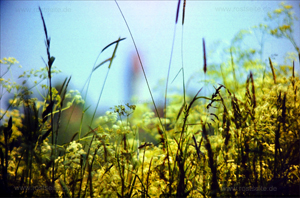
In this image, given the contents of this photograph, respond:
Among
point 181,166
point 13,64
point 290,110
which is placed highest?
point 13,64

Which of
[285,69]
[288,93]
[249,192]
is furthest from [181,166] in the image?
[285,69]

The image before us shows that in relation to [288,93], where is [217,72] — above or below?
above

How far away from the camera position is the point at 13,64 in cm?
109

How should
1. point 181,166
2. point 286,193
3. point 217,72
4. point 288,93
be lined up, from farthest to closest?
point 217,72 → point 288,93 → point 286,193 → point 181,166

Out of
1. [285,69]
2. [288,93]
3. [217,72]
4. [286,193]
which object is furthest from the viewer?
[217,72]

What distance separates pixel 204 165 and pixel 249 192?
18cm

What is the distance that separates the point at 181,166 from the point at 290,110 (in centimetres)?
62

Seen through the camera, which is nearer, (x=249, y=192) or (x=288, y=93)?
(x=249, y=192)

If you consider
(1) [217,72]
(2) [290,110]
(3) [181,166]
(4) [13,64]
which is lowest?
(3) [181,166]

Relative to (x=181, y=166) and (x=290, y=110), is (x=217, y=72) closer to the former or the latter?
(x=290, y=110)

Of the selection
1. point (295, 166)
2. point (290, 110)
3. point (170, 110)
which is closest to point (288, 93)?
point (290, 110)

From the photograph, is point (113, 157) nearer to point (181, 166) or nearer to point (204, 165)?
point (181, 166)

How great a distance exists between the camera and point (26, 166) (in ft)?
2.39

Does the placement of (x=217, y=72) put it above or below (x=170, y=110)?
above
